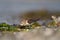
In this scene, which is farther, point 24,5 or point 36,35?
point 24,5

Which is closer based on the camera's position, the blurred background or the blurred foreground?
the blurred foreground

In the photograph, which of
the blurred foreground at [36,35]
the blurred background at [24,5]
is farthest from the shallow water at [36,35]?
the blurred background at [24,5]

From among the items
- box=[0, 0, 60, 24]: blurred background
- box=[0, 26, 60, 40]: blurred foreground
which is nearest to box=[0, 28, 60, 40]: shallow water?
box=[0, 26, 60, 40]: blurred foreground

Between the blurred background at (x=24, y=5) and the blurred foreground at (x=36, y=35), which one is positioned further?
the blurred background at (x=24, y=5)

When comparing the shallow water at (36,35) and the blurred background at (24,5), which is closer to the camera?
the shallow water at (36,35)

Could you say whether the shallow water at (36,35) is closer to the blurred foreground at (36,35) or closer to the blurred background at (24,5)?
the blurred foreground at (36,35)

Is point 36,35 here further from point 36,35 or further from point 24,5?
point 24,5

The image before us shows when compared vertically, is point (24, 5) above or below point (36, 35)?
above

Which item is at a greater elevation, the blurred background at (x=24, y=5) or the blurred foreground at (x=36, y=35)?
the blurred background at (x=24, y=5)

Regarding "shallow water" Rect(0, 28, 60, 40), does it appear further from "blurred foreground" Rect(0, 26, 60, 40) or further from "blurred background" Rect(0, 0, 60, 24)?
"blurred background" Rect(0, 0, 60, 24)

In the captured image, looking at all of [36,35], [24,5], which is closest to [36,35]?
[36,35]

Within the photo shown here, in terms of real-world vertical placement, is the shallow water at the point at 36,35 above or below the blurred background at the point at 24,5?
below

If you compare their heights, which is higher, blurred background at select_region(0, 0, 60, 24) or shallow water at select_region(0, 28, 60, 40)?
blurred background at select_region(0, 0, 60, 24)
